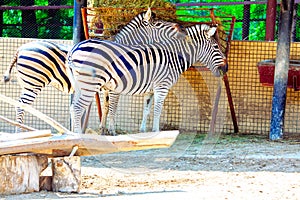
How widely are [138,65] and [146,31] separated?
0.75m

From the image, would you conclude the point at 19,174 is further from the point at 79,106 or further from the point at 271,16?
the point at 271,16

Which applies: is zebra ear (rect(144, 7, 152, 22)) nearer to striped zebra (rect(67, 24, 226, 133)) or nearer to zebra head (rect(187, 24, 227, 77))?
striped zebra (rect(67, 24, 226, 133))

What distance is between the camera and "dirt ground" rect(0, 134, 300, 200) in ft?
18.9

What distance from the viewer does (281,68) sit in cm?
912

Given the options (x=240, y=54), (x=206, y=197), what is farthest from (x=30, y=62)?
(x=206, y=197)

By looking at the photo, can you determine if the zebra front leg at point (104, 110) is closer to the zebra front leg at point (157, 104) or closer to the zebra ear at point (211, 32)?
the zebra front leg at point (157, 104)

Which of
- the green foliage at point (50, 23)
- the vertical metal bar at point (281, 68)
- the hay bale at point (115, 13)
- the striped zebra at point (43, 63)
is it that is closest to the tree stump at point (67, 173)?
the striped zebra at point (43, 63)

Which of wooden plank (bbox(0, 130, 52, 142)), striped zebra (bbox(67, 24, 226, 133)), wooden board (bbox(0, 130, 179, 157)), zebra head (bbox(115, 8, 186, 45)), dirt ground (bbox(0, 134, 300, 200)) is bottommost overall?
dirt ground (bbox(0, 134, 300, 200))

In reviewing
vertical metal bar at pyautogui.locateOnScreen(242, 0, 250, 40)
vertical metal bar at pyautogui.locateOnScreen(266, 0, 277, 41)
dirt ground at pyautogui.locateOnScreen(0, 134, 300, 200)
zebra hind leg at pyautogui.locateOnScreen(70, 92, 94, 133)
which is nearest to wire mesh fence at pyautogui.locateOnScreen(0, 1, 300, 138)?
vertical metal bar at pyautogui.locateOnScreen(266, 0, 277, 41)

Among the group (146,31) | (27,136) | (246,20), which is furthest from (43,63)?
(246,20)

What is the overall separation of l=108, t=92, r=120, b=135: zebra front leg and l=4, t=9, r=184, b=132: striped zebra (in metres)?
0.65

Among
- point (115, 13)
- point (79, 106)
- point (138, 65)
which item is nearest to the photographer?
point (79, 106)

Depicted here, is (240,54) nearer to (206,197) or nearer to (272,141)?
(272,141)

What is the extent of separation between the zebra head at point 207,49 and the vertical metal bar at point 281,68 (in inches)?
32.5
